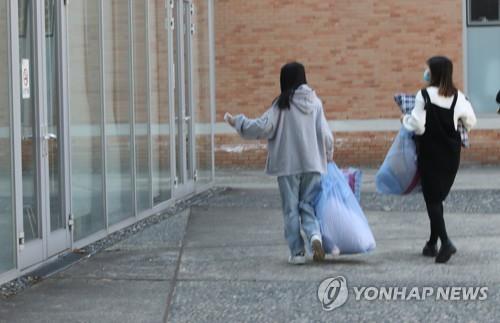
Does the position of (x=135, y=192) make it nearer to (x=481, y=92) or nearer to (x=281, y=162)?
(x=281, y=162)

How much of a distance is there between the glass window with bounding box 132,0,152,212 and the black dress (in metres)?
3.86

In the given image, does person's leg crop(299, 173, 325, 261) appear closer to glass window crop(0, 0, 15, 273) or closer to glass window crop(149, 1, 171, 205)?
glass window crop(0, 0, 15, 273)

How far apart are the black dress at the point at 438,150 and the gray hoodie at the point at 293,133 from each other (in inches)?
31.4

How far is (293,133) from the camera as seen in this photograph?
901 cm

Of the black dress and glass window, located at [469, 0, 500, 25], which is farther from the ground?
glass window, located at [469, 0, 500, 25]

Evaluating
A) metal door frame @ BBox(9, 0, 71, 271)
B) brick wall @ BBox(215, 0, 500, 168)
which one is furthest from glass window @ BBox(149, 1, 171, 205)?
brick wall @ BBox(215, 0, 500, 168)

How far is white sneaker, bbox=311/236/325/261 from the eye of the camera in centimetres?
880

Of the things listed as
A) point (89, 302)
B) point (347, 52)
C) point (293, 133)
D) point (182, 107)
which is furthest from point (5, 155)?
point (347, 52)

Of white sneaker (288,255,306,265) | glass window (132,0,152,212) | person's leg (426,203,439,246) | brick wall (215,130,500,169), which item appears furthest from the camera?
brick wall (215,130,500,169)

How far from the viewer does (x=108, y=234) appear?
10.9m

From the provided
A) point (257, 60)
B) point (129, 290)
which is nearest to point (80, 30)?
point (129, 290)

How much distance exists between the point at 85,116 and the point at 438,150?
10.8 ft

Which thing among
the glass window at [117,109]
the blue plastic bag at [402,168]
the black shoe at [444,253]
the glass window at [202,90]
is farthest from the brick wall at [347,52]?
the black shoe at [444,253]

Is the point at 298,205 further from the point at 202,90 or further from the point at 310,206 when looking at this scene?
the point at 202,90
